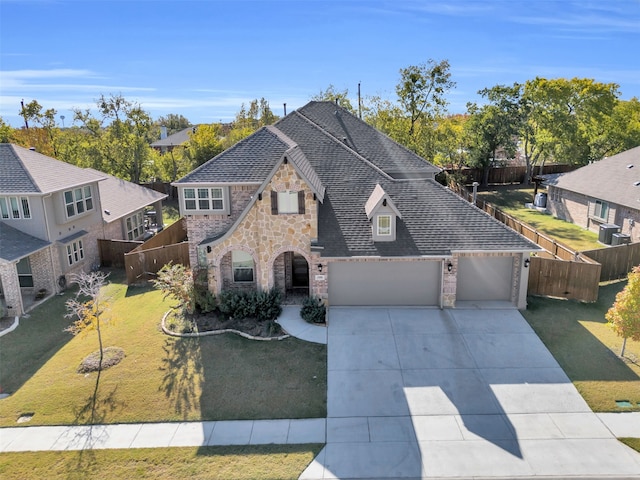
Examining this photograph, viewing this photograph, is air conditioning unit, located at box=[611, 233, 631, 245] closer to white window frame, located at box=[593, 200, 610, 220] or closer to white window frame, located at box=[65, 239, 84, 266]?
white window frame, located at box=[593, 200, 610, 220]

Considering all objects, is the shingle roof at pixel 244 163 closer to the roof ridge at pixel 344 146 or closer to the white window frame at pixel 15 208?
the roof ridge at pixel 344 146

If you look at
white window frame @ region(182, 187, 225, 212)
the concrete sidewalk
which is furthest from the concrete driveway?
white window frame @ region(182, 187, 225, 212)

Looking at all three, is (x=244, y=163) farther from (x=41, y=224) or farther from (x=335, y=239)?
(x=41, y=224)

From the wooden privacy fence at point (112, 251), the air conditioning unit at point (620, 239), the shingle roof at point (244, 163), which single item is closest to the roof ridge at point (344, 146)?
the shingle roof at point (244, 163)

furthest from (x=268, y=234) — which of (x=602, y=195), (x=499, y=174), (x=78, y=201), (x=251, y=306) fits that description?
(x=499, y=174)

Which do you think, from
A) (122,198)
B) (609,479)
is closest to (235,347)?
(609,479)

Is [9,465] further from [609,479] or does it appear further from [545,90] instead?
[545,90]
